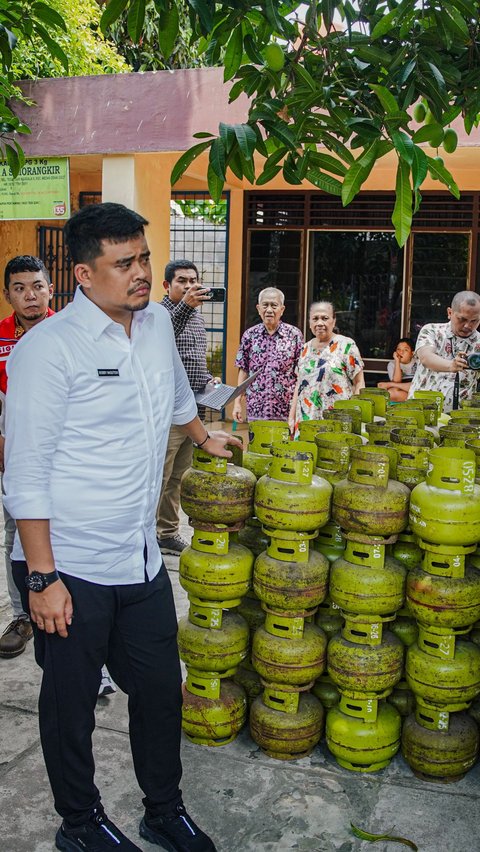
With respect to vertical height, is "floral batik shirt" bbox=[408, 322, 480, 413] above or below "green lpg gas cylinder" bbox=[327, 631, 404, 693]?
above

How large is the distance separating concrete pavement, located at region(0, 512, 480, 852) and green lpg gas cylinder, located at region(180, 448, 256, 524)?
3.20 feet

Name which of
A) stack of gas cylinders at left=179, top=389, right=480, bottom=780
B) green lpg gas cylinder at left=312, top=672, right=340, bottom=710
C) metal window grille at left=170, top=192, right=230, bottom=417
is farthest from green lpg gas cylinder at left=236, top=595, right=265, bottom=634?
metal window grille at left=170, top=192, right=230, bottom=417

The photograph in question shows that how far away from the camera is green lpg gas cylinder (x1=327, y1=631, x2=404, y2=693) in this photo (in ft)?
10.3

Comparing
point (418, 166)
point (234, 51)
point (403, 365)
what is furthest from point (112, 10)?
point (403, 365)

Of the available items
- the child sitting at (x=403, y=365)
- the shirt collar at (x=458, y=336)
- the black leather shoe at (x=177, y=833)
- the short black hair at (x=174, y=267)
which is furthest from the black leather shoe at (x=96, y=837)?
the child sitting at (x=403, y=365)

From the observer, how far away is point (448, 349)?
218 inches

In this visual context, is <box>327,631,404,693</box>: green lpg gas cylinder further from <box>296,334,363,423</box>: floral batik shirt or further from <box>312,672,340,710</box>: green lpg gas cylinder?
<box>296,334,363,423</box>: floral batik shirt

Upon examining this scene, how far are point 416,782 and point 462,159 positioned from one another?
6.49m

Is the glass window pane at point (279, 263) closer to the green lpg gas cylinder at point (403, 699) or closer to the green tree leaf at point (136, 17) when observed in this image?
the green lpg gas cylinder at point (403, 699)

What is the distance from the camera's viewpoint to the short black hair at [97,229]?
2398 mm

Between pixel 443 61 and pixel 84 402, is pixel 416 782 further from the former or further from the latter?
pixel 443 61

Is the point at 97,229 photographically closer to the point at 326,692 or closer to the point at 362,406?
the point at 326,692

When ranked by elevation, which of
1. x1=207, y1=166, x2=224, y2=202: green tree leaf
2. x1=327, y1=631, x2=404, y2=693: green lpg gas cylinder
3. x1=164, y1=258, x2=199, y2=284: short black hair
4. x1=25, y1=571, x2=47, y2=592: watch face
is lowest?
x1=327, y1=631, x2=404, y2=693: green lpg gas cylinder

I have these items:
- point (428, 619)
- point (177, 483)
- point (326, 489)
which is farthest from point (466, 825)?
point (177, 483)
